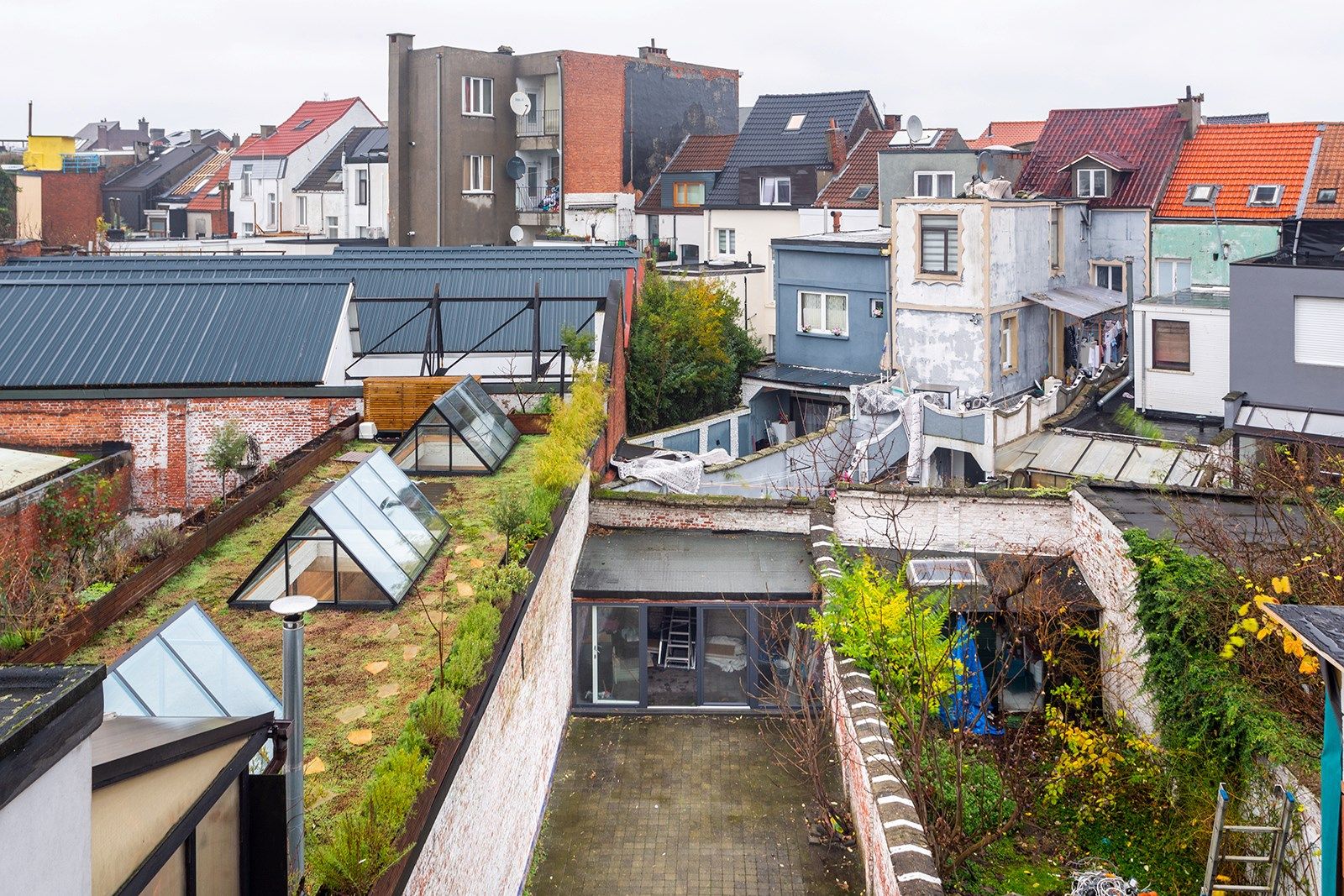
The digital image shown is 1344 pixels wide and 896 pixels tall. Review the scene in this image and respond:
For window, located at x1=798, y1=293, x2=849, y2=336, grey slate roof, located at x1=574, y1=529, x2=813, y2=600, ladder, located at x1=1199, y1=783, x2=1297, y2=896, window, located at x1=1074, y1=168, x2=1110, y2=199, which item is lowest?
ladder, located at x1=1199, y1=783, x2=1297, y2=896

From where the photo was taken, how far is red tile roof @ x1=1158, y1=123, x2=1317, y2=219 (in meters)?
35.0

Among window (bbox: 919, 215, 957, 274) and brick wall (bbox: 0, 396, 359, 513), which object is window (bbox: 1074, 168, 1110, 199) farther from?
brick wall (bbox: 0, 396, 359, 513)

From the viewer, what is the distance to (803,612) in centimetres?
1695

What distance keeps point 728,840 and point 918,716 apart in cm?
246

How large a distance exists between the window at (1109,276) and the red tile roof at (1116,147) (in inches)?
66.4

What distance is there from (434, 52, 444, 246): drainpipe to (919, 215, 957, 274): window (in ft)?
75.5

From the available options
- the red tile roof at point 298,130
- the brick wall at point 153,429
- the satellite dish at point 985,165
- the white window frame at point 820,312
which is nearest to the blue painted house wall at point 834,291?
the white window frame at point 820,312

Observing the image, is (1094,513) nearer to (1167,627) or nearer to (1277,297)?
(1167,627)

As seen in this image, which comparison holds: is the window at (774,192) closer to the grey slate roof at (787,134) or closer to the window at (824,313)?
the grey slate roof at (787,134)

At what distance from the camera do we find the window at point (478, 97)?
4944cm

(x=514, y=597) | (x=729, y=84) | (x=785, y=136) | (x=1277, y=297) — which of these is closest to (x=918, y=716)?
(x=514, y=597)

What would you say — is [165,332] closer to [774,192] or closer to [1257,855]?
[1257,855]

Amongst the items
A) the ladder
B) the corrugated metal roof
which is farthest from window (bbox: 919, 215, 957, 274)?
the ladder

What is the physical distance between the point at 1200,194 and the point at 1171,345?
713 cm
